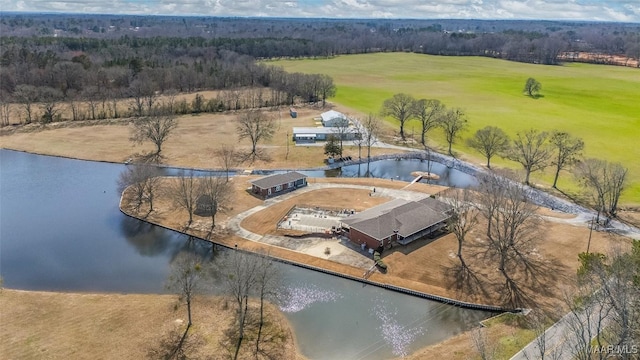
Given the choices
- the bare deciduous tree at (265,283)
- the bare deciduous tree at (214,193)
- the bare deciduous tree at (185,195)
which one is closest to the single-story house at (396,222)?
the bare deciduous tree at (265,283)

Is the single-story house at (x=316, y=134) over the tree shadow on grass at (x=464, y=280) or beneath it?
over

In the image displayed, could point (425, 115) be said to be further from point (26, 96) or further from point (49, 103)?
point (26, 96)

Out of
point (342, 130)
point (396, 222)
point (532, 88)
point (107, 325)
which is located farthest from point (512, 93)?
point (107, 325)

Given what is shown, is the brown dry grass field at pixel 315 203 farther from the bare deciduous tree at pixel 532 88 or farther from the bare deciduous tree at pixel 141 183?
the bare deciduous tree at pixel 532 88

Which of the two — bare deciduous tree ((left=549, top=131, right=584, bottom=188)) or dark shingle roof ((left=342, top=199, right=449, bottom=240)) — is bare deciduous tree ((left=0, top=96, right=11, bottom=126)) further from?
bare deciduous tree ((left=549, top=131, right=584, bottom=188))

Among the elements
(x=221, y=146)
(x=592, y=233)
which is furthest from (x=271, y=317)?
(x=221, y=146)

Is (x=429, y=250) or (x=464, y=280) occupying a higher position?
(x=429, y=250)
